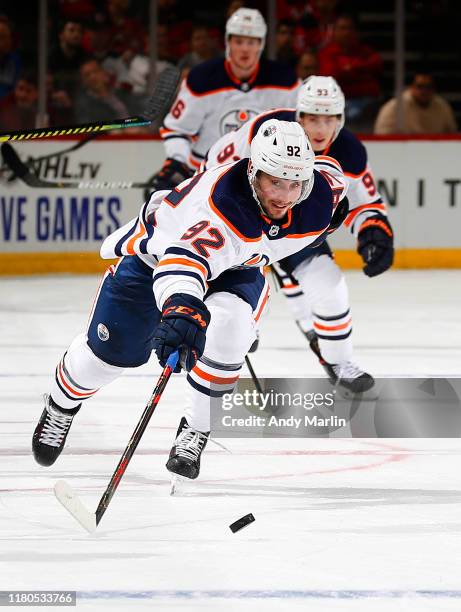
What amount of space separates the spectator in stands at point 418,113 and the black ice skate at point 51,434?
5124mm

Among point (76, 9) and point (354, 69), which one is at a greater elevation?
point (76, 9)

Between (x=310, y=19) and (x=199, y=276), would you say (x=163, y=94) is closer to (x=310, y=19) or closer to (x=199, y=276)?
(x=310, y=19)

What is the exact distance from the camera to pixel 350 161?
15.9 feet

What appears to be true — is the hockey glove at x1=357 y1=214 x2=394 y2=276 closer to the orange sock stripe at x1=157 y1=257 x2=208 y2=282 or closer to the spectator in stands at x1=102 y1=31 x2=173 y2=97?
the orange sock stripe at x1=157 y1=257 x2=208 y2=282

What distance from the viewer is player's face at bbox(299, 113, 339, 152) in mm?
4730

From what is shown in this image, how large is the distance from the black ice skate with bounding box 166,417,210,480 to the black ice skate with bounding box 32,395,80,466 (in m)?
0.35

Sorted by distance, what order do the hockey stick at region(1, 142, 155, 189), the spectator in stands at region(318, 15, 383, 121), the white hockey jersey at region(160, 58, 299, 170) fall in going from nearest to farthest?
1. the white hockey jersey at region(160, 58, 299, 170)
2. the hockey stick at region(1, 142, 155, 189)
3. the spectator in stands at region(318, 15, 383, 121)

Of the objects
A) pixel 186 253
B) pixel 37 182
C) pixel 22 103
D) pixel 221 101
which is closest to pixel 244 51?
pixel 221 101

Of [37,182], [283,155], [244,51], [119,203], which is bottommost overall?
[119,203]

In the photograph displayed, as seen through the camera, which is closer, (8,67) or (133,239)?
(133,239)

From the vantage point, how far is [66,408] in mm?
3865

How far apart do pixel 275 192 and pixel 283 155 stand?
0.09 m

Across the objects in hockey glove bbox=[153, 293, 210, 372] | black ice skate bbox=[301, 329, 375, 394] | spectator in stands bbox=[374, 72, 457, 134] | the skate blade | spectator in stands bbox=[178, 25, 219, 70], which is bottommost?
spectator in stands bbox=[374, 72, 457, 134]

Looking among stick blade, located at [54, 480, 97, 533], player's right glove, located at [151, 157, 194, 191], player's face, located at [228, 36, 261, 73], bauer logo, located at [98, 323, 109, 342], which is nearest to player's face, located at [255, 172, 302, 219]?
bauer logo, located at [98, 323, 109, 342]
